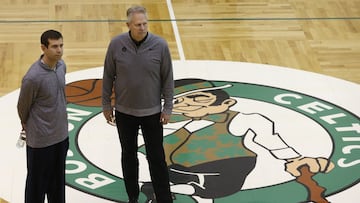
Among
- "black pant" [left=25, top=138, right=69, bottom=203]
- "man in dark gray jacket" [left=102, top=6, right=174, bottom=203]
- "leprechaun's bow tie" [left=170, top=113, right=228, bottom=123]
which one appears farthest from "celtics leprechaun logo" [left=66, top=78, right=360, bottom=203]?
"black pant" [left=25, top=138, right=69, bottom=203]

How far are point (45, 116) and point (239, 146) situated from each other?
7.06 feet

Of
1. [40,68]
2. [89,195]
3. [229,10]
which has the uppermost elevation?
[229,10]

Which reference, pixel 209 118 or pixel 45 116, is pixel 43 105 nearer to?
pixel 45 116

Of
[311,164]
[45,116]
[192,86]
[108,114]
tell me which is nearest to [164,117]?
[108,114]

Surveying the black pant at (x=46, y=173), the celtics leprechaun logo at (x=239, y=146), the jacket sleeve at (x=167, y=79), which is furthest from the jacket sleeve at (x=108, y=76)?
the celtics leprechaun logo at (x=239, y=146)

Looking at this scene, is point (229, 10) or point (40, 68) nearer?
point (40, 68)

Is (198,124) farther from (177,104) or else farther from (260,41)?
(260,41)

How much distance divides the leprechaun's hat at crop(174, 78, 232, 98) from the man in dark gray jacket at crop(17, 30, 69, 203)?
2.51 m

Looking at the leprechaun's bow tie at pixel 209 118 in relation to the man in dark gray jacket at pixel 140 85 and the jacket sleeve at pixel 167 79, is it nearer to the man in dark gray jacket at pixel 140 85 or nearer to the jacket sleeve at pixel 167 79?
the man in dark gray jacket at pixel 140 85

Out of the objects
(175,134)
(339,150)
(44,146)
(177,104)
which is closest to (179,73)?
(177,104)

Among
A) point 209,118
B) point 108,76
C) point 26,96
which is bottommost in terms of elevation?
point 209,118

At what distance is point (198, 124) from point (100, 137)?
84 centimetres

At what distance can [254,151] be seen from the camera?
7.06 metres

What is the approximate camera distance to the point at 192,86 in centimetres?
817
